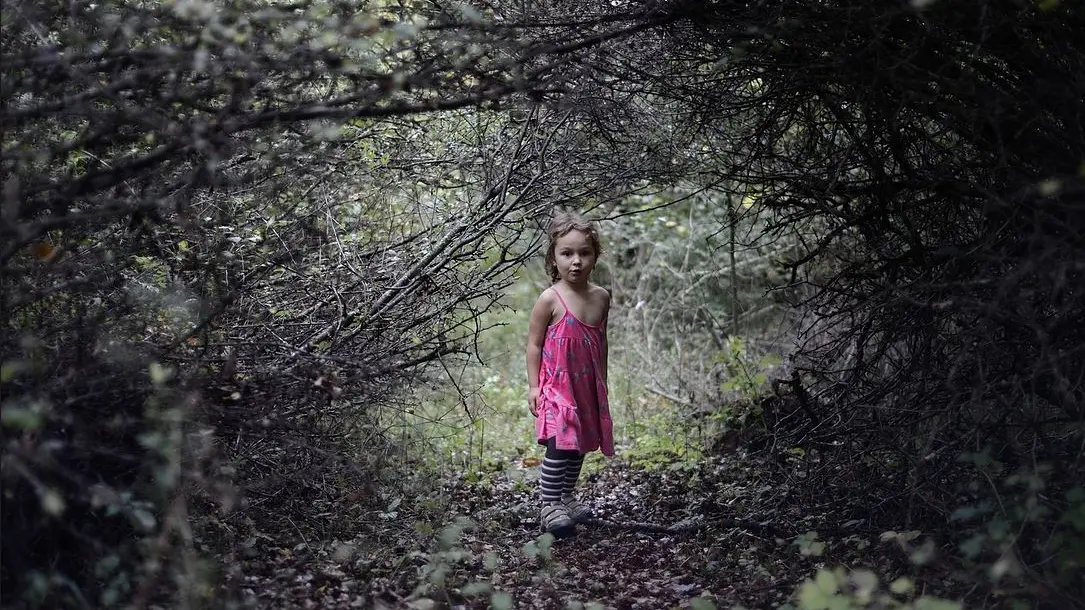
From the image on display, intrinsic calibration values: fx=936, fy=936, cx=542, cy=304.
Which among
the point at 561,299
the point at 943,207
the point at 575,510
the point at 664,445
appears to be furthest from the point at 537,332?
the point at 943,207

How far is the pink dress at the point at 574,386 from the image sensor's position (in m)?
5.05

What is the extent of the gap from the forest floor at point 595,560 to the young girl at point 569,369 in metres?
0.31

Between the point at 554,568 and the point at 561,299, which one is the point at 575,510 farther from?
the point at 561,299

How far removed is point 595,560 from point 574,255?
1.64 metres

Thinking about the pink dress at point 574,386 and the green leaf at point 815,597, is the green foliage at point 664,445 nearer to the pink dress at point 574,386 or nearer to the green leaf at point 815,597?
the pink dress at point 574,386

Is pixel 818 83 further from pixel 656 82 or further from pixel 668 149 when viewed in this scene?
pixel 668 149

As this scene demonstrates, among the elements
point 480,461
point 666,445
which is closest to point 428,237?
point 480,461

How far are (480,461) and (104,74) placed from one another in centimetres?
385

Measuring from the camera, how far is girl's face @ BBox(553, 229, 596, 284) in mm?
5156

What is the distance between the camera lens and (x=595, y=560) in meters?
4.56

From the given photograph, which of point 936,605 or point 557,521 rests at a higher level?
point 557,521

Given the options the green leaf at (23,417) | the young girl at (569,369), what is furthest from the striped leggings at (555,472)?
the green leaf at (23,417)

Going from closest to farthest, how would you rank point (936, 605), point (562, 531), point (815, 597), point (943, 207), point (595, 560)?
point (936, 605), point (815, 597), point (943, 207), point (595, 560), point (562, 531)

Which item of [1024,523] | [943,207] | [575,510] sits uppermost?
[943,207]
